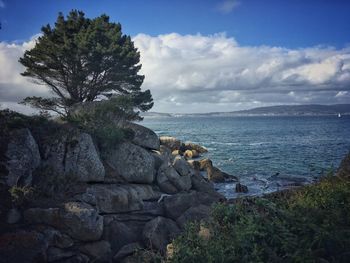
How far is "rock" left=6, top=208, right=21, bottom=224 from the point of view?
43.7ft

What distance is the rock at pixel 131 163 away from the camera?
2045 centimetres

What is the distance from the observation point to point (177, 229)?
14.8 metres

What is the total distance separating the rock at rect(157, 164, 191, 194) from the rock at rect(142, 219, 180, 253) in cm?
715

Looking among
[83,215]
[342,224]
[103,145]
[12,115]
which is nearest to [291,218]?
[342,224]

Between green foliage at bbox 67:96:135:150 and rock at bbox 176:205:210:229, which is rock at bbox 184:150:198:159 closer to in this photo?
green foliage at bbox 67:96:135:150

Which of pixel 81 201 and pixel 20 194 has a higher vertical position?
pixel 20 194

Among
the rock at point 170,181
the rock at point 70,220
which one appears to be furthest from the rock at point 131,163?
the rock at point 70,220

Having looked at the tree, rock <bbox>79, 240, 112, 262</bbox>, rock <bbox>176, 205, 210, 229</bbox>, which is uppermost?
the tree

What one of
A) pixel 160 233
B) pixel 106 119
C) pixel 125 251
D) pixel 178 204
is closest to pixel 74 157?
pixel 106 119

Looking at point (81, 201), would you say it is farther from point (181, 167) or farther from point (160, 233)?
point (181, 167)

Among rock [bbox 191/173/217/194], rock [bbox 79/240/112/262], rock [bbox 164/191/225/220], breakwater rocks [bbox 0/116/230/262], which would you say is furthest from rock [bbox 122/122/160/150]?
rock [bbox 79/240/112/262]

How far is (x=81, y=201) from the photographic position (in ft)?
52.0

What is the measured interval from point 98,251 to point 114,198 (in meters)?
3.89

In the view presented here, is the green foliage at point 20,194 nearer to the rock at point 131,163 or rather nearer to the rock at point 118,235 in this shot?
the rock at point 118,235
